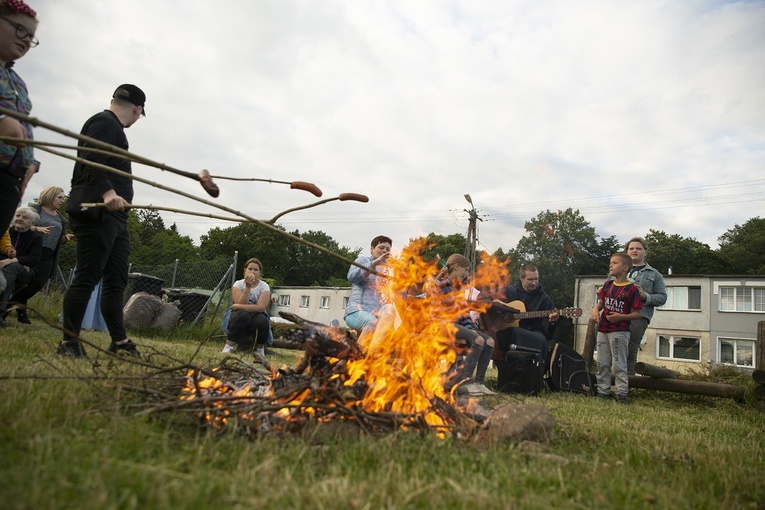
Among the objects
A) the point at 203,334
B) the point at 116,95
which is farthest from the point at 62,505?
the point at 203,334

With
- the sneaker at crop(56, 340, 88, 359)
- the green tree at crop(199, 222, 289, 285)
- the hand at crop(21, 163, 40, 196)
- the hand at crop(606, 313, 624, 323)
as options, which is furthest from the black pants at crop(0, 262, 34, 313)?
the green tree at crop(199, 222, 289, 285)

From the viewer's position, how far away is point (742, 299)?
30.7 metres

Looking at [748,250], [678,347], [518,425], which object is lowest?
[678,347]

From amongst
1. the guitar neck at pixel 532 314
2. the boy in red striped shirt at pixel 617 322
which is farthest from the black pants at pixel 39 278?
the boy in red striped shirt at pixel 617 322

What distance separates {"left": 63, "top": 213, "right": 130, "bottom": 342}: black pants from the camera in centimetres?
417

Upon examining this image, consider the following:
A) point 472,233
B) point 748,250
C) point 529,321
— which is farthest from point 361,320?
point 748,250

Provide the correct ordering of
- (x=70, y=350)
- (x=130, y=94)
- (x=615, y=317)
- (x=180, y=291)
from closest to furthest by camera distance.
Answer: (x=70, y=350)
(x=130, y=94)
(x=615, y=317)
(x=180, y=291)

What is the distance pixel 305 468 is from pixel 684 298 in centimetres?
3681

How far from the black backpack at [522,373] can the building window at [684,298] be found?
97.1 feet

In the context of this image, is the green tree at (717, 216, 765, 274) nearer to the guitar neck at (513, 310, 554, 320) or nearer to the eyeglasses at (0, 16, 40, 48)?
the guitar neck at (513, 310, 554, 320)

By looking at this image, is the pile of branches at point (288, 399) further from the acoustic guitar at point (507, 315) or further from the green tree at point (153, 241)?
the green tree at point (153, 241)

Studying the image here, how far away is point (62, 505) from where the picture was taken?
53.4 inches

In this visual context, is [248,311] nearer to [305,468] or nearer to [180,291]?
[180,291]

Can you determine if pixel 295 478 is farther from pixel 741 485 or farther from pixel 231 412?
pixel 741 485
